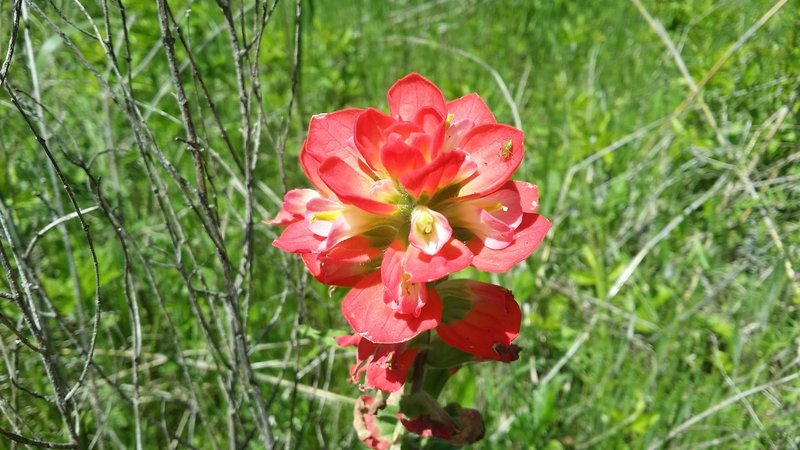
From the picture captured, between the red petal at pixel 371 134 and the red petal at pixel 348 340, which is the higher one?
the red petal at pixel 371 134

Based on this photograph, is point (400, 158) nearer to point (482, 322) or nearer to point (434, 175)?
point (434, 175)

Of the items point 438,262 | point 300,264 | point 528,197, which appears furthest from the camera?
point 300,264

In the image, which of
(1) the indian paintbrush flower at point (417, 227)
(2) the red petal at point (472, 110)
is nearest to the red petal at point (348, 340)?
(1) the indian paintbrush flower at point (417, 227)

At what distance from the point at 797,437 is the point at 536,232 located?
1157 millimetres

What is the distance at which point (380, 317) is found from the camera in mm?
1044

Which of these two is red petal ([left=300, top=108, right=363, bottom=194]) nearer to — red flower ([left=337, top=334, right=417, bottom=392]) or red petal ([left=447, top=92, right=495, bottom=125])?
red petal ([left=447, top=92, right=495, bottom=125])

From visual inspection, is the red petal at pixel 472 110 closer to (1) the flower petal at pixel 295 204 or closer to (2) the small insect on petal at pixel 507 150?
(2) the small insect on petal at pixel 507 150

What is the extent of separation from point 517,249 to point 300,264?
4.21 feet

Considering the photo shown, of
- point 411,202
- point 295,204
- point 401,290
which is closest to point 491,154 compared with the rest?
point 411,202

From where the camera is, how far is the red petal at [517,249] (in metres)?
0.99

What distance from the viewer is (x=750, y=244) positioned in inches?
92.7

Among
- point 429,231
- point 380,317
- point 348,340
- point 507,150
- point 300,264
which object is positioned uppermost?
point 507,150

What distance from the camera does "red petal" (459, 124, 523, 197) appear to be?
41.4 inches

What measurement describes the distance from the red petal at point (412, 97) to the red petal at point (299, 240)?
0.28 metres
